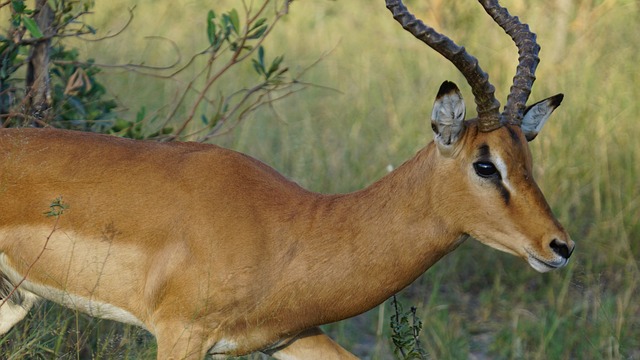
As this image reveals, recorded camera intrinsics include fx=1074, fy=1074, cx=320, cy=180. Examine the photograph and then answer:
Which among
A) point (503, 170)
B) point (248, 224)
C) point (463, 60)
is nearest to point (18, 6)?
point (248, 224)

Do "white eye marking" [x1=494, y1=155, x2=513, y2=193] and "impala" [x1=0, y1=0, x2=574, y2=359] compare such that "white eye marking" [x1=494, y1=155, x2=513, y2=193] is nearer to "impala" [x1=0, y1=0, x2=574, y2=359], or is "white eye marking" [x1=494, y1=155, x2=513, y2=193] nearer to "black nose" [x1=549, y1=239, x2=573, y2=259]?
"impala" [x1=0, y1=0, x2=574, y2=359]

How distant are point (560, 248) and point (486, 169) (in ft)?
1.33

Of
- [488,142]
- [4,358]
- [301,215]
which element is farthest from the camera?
[4,358]

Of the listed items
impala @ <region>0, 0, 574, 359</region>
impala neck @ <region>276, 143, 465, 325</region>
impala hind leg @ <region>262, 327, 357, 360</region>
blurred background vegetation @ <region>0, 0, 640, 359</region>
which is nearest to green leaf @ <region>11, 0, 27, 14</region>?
impala @ <region>0, 0, 574, 359</region>

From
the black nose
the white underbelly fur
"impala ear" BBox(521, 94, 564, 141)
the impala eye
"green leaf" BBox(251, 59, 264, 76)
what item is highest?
"impala ear" BBox(521, 94, 564, 141)

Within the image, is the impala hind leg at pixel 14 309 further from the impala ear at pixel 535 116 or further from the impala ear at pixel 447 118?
the impala ear at pixel 535 116

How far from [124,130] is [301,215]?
5.71 ft

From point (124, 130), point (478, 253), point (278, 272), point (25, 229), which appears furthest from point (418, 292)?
point (25, 229)

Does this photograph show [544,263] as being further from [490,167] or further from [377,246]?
[377,246]

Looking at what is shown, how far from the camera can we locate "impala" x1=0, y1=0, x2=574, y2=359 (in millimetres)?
4055

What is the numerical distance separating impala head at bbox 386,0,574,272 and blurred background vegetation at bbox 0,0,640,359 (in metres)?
1.61

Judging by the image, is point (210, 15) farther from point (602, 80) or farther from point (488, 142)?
point (602, 80)

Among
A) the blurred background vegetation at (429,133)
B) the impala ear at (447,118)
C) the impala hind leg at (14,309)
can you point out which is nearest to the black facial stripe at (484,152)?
the impala ear at (447,118)

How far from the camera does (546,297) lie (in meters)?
6.47
